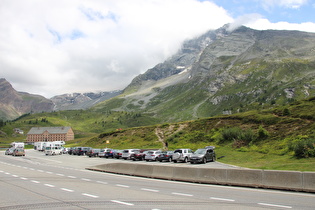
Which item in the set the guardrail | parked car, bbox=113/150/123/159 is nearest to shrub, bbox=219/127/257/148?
parked car, bbox=113/150/123/159

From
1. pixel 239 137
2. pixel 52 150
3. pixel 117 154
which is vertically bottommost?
pixel 52 150

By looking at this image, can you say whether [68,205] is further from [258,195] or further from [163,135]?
[163,135]

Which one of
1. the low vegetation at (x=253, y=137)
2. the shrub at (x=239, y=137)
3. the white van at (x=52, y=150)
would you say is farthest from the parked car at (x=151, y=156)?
the white van at (x=52, y=150)

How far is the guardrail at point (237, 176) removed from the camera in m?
14.0

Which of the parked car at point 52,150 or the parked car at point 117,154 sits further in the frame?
the parked car at point 52,150

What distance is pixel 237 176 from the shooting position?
16.5m

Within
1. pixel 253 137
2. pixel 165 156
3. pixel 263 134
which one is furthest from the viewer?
pixel 253 137

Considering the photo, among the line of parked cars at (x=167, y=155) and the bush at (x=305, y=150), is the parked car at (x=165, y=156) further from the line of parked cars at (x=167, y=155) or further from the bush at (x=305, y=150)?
the bush at (x=305, y=150)

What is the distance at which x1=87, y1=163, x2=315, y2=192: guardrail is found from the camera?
14.0m

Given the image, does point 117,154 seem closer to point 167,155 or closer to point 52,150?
point 167,155

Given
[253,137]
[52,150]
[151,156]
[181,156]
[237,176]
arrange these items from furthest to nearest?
[52,150] < [253,137] < [151,156] < [181,156] < [237,176]

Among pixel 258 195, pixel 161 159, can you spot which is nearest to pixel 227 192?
pixel 258 195

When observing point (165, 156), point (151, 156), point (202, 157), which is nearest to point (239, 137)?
point (165, 156)

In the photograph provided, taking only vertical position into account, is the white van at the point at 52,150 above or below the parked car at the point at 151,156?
below
